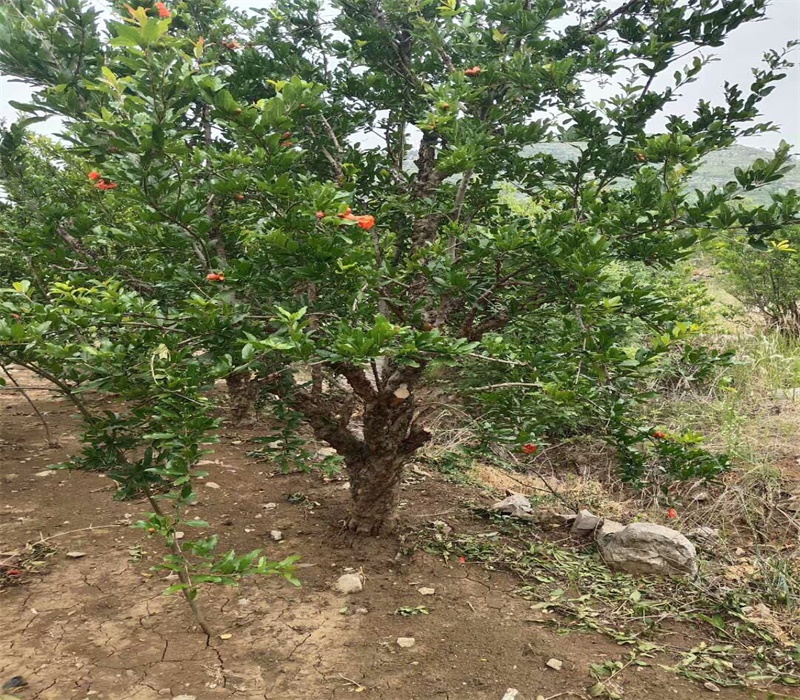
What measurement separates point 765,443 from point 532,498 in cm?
173

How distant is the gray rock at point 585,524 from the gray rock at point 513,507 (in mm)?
290

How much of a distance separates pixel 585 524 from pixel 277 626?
1819 millimetres

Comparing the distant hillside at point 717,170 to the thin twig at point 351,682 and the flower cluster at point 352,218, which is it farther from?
the thin twig at point 351,682

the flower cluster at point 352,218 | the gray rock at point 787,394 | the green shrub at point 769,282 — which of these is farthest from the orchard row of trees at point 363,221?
the green shrub at point 769,282

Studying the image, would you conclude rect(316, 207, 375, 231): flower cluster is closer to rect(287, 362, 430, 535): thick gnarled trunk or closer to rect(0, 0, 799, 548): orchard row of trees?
rect(0, 0, 799, 548): orchard row of trees

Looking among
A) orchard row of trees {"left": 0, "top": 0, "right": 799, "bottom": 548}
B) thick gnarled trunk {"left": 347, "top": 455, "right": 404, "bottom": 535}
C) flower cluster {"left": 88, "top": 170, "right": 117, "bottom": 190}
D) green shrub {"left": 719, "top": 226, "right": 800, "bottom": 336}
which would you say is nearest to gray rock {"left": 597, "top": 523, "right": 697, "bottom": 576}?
orchard row of trees {"left": 0, "top": 0, "right": 799, "bottom": 548}

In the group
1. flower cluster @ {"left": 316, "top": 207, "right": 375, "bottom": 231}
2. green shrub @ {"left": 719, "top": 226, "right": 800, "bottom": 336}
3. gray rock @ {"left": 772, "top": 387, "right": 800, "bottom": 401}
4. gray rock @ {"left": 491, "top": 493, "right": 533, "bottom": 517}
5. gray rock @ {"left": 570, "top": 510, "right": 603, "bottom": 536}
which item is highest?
green shrub @ {"left": 719, "top": 226, "right": 800, "bottom": 336}

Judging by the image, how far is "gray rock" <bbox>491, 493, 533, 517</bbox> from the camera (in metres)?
3.38

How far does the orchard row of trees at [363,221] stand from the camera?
1666mm

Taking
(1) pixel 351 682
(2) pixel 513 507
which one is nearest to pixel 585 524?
(2) pixel 513 507

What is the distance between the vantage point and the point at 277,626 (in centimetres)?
220

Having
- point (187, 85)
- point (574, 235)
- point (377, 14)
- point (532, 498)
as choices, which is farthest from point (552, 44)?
point (532, 498)

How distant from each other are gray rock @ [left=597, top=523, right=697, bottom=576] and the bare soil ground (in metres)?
0.62

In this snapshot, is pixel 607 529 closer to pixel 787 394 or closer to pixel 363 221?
pixel 363 221
